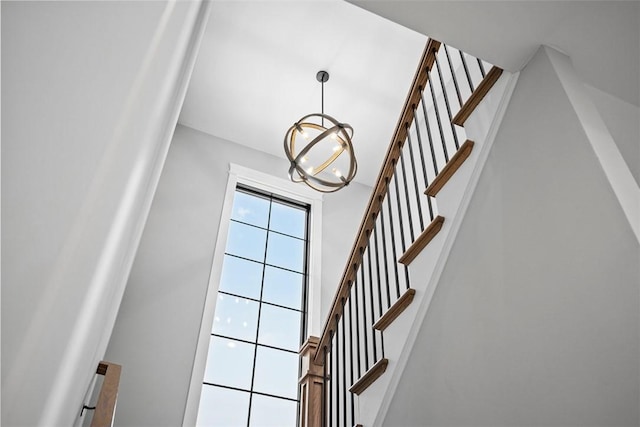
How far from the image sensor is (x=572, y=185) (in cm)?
185

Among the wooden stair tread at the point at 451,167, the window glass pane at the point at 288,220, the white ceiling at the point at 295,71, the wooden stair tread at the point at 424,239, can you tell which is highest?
the white ceiling at the point at 295,71

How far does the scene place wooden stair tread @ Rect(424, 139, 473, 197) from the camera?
242 centimetres

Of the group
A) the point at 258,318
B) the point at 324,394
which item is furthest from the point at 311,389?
the point at 258,318

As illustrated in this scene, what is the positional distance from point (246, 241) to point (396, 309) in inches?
140

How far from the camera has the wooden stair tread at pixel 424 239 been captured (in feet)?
8.23

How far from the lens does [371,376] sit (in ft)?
→ 9.31

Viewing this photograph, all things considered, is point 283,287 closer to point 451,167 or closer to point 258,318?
point 258,318

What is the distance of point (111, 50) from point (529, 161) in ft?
5.75

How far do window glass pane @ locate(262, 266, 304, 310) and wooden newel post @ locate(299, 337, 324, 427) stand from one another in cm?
198

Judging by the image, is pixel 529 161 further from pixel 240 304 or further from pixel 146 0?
pixel 240 304

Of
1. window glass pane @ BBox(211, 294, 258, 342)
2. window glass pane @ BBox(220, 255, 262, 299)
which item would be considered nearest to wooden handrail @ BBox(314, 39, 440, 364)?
window glass pane @ BBox(211, 294, 258, 342)

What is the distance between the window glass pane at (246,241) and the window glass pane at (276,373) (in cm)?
111

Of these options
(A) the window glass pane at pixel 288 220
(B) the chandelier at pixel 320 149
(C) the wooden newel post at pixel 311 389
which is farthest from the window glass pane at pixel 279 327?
(C) the wooden newel post at pixel 311 389

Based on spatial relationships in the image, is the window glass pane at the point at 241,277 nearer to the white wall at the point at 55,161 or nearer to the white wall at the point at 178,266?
the white wall at the point at 178,266
